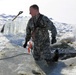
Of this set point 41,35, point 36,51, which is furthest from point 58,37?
point 41,35

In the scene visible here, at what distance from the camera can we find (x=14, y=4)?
65.9ft

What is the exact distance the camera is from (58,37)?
14.0 m

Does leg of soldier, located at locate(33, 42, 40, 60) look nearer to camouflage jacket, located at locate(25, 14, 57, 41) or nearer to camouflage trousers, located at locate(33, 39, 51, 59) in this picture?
camouflage trousers, located at locate(33, 39, 51, 59)

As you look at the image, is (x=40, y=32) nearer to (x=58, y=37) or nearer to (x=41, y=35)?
(x=41, y=35)

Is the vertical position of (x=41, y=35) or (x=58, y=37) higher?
(x=41, y=35)

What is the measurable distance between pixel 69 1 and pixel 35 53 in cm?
1211

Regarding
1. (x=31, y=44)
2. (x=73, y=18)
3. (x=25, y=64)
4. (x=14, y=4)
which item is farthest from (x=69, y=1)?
(x=25, y=64)

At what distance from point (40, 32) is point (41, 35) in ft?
0.26

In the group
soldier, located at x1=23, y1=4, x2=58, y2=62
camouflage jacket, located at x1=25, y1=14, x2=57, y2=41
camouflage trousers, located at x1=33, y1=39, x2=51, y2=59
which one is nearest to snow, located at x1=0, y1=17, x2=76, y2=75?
camouflage trousers, located at x1=33, y1=39, x2=51, y2=59

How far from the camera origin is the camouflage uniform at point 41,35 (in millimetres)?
6762

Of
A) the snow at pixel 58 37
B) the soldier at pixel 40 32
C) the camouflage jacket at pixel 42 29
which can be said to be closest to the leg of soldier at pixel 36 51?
the soldier at pixel 40 32

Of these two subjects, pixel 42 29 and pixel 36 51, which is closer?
pixel 42 29

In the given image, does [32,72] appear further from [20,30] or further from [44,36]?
[20,30]

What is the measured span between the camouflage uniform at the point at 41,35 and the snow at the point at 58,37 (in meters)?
0.56
